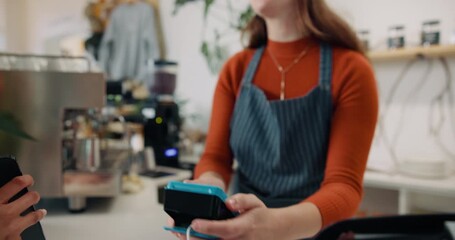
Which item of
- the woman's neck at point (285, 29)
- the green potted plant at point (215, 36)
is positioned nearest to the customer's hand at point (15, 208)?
the woman's neck at point (285, 29)

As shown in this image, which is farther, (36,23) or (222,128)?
(222,128)

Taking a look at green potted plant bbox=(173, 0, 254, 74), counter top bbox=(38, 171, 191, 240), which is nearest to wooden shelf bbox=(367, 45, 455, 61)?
green potted plant bbox=(173, 0, 254, 74)

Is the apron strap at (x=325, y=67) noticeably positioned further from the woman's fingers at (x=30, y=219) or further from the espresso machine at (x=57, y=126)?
the woman's fingers at (x=30, y=219)

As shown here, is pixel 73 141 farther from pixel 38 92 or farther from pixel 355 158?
pixel 355 158

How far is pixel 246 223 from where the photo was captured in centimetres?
31

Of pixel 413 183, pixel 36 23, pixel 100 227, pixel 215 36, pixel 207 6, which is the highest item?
pixel 207 6

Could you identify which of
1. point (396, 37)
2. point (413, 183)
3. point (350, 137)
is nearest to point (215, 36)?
point (396, 37)

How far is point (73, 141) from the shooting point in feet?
2.02

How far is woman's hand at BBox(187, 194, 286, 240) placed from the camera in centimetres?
26

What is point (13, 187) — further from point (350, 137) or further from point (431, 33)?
point (431, 33)

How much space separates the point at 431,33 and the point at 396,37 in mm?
119

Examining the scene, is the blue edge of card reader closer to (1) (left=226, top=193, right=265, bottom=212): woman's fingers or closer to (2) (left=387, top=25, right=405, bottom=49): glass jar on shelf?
(1) (left=226, top=193, right=265, bottom=212): woman's fingers

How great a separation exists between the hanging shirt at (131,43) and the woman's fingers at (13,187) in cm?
167

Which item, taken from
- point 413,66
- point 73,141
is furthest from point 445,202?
point 73,141
